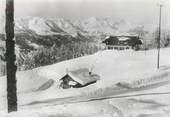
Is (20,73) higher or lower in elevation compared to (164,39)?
lower

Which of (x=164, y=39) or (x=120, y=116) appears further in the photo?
(x=164, y=39)

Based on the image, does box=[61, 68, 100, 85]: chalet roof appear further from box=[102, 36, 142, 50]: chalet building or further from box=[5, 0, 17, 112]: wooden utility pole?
box=[5, 0, 17, 112]: wooden utility pole

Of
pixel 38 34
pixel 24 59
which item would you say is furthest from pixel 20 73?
pixel 38 34

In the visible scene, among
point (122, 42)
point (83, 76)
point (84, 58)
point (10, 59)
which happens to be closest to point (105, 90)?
point (83, 76)

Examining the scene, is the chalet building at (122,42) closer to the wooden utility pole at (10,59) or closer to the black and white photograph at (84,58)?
the black and white photograph at (84,58)

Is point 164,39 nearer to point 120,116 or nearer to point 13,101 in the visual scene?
point 120,116

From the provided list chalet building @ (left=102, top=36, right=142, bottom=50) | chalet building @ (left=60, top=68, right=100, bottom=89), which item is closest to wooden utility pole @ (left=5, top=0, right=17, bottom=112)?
chalet building @ (left=60, top=68, right=100, bottom=89)

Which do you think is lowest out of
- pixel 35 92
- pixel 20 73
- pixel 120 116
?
pixel 120 116
